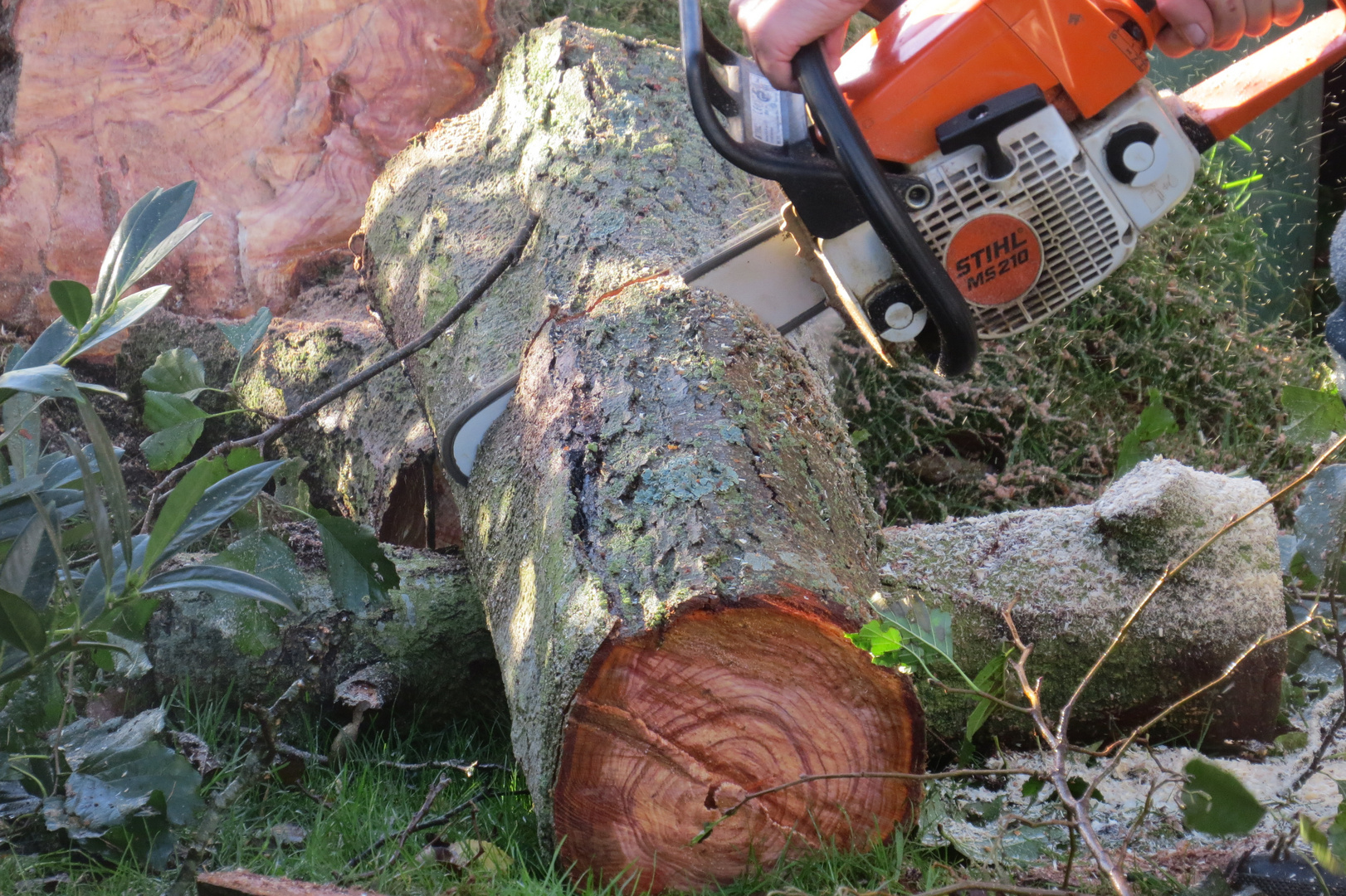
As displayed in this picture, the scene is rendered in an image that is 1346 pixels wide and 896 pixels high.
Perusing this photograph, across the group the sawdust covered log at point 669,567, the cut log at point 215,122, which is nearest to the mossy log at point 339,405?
the cut log at point 215,122

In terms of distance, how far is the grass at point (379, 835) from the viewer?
1398mm

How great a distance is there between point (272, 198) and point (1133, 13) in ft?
8.04

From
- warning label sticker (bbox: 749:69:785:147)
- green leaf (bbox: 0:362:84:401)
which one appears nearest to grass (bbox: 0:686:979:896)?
green leaf (bbox: 0:362:84:401)

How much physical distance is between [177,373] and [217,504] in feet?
2.21

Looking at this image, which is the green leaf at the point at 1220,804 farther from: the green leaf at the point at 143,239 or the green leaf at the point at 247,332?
the green leaf at the point at 247,332

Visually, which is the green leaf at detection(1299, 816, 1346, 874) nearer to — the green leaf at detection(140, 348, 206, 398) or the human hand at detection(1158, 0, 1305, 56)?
the human hand at detection(1158, 0, 1305, 56)

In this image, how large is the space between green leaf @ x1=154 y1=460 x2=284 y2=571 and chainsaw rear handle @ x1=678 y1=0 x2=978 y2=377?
80 centimetres

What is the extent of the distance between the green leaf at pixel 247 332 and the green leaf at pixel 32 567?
2.15ft

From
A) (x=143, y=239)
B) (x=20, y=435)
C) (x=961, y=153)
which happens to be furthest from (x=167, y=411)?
(x=961, y=153)

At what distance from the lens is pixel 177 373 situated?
1.84m

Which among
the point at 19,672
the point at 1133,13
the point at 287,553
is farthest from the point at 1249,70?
the point at 19,672

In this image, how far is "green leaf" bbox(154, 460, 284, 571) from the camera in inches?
48.2

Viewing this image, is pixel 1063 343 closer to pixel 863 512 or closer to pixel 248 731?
pixel 863 512

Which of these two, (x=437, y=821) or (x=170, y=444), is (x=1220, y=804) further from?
(x=170, y=444)
